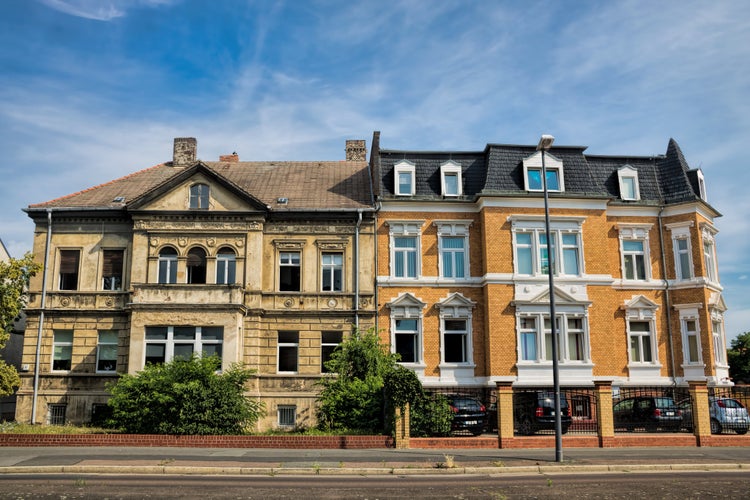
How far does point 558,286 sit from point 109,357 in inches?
811

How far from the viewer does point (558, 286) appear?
29.7m

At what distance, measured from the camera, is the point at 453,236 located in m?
31.0

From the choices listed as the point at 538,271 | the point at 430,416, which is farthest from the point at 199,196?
the point at 538,271

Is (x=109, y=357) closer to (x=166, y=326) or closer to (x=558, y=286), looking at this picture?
(x=166, y=326)

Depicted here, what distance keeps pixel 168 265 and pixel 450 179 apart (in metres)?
13.8

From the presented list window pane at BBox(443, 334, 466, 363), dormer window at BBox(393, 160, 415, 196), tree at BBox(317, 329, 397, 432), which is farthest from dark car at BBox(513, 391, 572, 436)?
dormer window at BBox(393, 160, 415, 196)

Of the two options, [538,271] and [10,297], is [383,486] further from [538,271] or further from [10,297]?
[10,297]

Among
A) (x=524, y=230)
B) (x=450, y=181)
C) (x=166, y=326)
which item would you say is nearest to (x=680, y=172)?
(x=524, y=230)

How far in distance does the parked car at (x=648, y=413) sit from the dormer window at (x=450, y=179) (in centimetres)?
1227

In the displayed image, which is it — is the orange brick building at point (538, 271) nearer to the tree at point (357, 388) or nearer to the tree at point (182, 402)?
the tree at point (357, 388)

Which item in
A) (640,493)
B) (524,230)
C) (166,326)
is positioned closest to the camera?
(640,493)

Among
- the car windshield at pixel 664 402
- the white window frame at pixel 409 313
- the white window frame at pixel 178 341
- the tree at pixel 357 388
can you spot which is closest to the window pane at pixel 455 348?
the white window frame at pixel 409 313

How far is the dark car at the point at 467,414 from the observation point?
22625mm

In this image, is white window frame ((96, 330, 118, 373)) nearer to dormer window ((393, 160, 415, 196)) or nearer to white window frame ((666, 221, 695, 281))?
dormer window ((393, 160, 415, 196))
